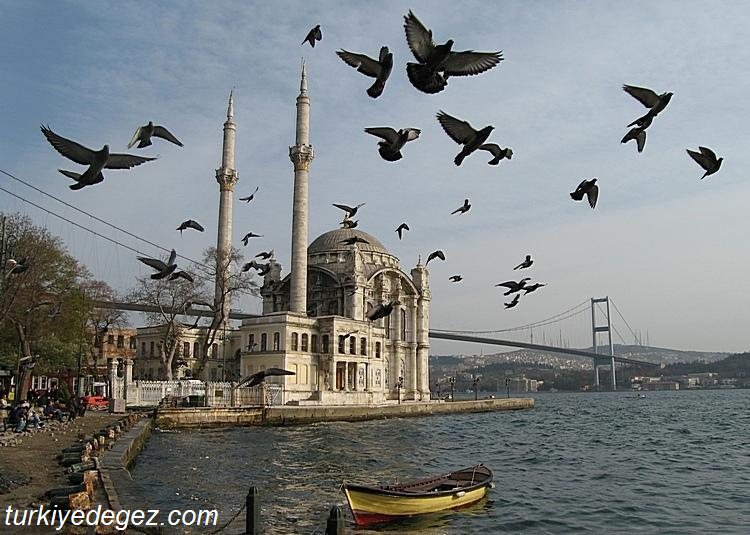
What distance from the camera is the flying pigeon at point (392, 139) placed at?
9.05m

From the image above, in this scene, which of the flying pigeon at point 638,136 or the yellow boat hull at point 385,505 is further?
the yellow boat hull at point 385,505

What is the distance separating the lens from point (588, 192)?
34.7 ft

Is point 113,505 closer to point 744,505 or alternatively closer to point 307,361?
point 744,505

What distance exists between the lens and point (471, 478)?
55.2 ft

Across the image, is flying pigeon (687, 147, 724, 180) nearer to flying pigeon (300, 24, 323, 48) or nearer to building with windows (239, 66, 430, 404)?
flying pigeon (300, 24, 323, 48)

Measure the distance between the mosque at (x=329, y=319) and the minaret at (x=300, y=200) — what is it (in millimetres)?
70

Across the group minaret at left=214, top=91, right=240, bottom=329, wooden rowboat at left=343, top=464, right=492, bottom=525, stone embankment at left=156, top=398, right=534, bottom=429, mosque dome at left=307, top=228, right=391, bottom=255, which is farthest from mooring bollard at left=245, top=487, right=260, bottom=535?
mosque dome at left=307, top=228, right=391, bottom=255

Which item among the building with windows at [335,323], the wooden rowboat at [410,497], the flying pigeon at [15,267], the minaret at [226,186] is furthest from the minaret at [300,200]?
the wooden rowboat at [410,497]

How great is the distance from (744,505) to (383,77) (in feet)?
45.0

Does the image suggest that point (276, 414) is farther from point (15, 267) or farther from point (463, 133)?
point (463, 133)

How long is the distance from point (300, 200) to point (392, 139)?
1700 inches

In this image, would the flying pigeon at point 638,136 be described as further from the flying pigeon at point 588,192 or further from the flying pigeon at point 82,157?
the flying pigeon at point 82,157

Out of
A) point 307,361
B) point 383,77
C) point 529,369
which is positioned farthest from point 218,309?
point 529,369

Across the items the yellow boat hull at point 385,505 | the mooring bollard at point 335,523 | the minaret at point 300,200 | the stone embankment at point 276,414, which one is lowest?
the yellow boat hull at point 385,505
